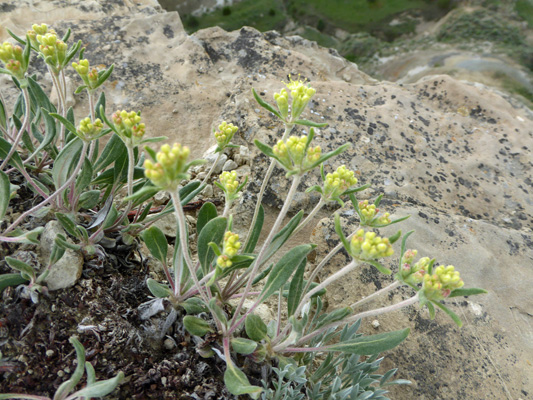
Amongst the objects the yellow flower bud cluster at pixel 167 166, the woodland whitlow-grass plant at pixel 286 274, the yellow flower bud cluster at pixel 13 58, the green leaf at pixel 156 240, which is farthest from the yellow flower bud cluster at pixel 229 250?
the yellow flower bud cluster at pixel 13 58

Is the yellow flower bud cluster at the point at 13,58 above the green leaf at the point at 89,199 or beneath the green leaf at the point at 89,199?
above

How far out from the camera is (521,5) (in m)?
13.4

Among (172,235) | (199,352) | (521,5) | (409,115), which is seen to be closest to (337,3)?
(521,5)

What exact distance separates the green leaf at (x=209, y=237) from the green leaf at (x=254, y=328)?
382 mm

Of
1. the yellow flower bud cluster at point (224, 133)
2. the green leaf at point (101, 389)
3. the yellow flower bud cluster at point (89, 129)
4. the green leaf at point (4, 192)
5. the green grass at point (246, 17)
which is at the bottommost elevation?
the green grass at point (246, 17)

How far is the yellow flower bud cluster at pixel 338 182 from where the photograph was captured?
77.4 inches

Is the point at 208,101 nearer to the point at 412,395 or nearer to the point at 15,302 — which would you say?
the point at 15,302

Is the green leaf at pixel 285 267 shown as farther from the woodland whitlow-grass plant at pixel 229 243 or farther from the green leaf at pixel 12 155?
the green leaf at pixel 12 155

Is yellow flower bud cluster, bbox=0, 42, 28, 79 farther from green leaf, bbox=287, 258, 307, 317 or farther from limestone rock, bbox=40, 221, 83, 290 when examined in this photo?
green leaf, bbox=287, 258, 307, 317

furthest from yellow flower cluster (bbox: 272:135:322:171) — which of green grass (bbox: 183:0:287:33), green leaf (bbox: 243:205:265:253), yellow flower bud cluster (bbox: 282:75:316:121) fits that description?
green grass (bbox: 183:0:287:33)

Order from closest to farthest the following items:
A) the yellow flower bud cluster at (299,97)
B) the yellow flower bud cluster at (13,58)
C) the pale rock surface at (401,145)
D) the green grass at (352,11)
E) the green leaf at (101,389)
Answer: the green leaf at (101,389) → the yellow flower bud cluster at (299,97) → the yellow flower bud cluster at (13,58) → the pale rock surface at (401,145) → the green grass at (352,11)

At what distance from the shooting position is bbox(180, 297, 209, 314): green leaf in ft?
7.31

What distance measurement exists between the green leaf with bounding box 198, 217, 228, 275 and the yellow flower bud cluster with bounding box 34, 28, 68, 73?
134 cm

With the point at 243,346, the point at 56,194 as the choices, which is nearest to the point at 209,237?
the point at 243,346
